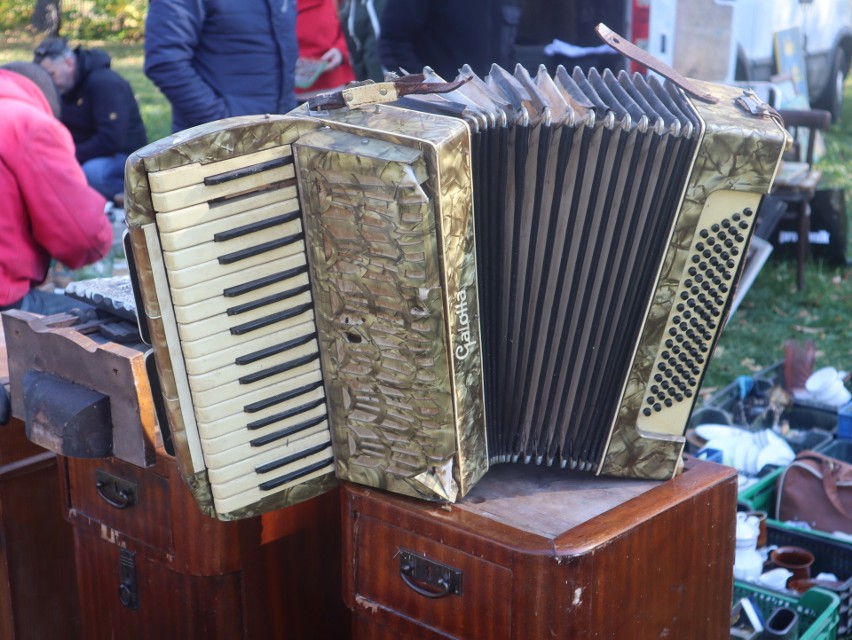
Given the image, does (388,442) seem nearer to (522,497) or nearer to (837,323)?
(522,497)

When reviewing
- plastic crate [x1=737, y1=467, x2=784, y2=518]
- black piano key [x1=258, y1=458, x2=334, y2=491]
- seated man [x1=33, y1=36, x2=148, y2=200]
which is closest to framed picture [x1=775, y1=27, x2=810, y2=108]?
seated man [x1=33, y1=36, x2=148, y2=200]

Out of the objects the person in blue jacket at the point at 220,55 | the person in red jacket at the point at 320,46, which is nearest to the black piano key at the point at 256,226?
the person in blue jacket at the point at 220,55

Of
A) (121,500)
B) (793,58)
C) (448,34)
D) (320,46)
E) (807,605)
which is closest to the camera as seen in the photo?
(121,500)

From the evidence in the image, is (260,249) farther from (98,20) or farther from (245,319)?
(98,20)

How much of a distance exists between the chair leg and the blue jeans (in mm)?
3832

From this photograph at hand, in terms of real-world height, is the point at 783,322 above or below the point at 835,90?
below

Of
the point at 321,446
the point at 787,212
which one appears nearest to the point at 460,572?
the point at 321,446

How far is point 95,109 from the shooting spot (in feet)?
21.4

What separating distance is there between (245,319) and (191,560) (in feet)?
2.05

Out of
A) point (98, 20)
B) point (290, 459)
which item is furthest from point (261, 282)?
point (98, 20)

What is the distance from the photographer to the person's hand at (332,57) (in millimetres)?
5801

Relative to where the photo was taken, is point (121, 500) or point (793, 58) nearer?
point (121, 500)

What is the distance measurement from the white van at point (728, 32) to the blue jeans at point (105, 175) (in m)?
3.12

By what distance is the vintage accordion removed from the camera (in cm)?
185
